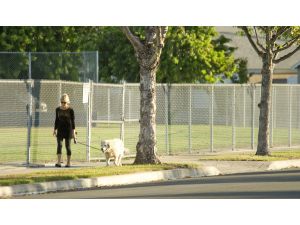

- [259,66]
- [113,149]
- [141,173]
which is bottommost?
[141,173]

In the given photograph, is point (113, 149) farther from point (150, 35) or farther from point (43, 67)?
point (43, 67)

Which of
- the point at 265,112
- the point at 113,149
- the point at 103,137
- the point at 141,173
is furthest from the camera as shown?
the point at 103,137

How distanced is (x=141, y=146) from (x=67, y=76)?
20855 mm

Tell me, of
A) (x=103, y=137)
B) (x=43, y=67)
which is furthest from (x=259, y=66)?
(x=103, y=137)

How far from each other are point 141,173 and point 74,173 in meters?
1.62

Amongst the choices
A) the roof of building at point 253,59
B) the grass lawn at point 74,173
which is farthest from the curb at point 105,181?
the roof of building at point 253,59

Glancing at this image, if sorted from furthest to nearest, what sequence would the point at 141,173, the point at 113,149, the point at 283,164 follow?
1. the point at 283,164
2. the point at 113,149
3. the point at 141,173

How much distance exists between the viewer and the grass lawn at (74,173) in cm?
2084

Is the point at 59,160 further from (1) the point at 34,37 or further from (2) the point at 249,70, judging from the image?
(2) the point at 249,70

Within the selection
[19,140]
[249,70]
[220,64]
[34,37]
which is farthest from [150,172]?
[249,70]

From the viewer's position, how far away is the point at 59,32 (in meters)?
62.1

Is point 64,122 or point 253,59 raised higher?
point 253,59

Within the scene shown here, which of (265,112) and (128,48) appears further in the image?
(128,48)

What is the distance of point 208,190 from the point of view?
1989 cm
